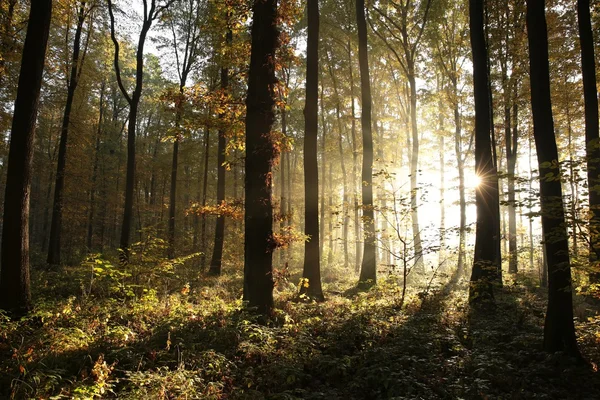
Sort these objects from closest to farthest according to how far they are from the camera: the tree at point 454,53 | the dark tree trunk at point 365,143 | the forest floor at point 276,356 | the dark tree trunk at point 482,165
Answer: the forest floor at point 276,356 < the dark tree trunk at point 482,165 < the dark tree trunk at point 365,143 < the tree at point 454,53

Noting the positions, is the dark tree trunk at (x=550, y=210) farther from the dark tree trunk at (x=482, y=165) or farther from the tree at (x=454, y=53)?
the tree at (x=454, y=53)

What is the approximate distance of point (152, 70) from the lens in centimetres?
2994

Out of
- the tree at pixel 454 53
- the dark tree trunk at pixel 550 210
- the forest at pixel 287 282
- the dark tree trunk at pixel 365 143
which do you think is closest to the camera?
the forest at pixel 287 282

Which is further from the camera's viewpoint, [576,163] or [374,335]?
[374,335]

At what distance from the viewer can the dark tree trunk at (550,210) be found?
17.5 ft

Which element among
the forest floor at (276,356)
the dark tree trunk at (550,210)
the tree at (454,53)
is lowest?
the forest floor at (276,356)

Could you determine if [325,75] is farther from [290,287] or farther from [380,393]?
[380,393]

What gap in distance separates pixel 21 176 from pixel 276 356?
5.87 metres

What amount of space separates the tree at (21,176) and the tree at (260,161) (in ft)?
13.6

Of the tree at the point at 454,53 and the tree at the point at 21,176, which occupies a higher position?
the tree at the point at 454,53

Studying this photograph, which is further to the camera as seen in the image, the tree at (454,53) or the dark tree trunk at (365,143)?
→ the tree at (454,53)

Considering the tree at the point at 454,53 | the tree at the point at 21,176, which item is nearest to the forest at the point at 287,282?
the tree at the point at 21,176

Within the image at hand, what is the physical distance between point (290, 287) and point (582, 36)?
11808 mm

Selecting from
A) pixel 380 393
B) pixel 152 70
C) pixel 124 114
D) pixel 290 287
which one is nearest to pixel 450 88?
pixel 290 287
